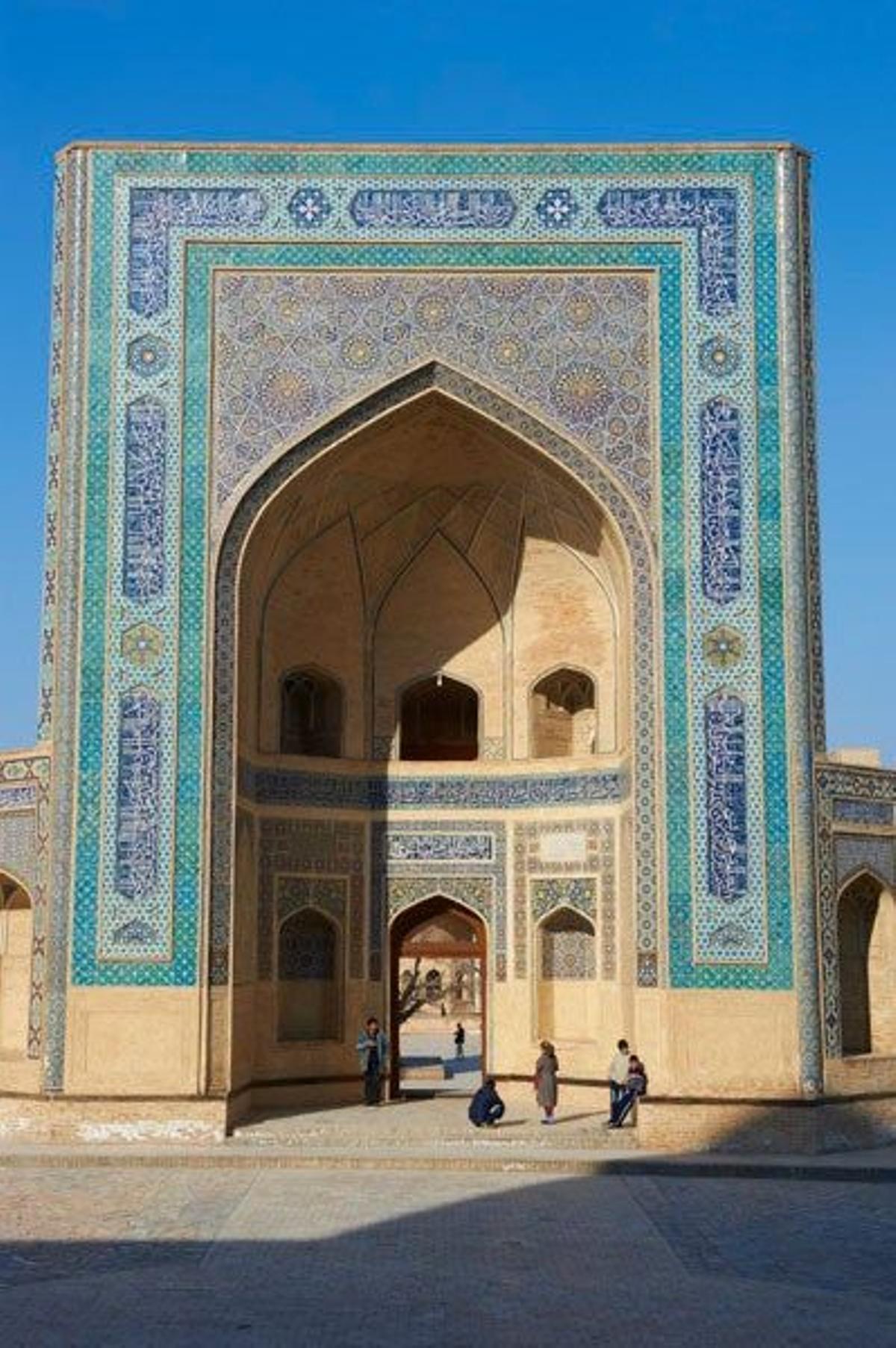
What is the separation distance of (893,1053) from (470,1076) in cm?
579

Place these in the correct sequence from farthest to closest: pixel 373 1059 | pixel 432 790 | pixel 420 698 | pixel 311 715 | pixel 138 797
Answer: pixel 420 698
pixel 311 715
pixel 432 790
pixel 373 1059
pixel 138 797

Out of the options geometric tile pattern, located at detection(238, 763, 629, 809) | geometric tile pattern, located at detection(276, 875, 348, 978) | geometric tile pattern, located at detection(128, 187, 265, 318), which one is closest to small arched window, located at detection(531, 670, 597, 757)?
geometric tile pattern, located at detection(238, 763, 629, 809)

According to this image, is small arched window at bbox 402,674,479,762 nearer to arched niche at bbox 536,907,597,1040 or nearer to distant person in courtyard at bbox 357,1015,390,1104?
arched niche at bbox 536,907,597,1040

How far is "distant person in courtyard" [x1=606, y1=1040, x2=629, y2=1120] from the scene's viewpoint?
1158 centimetres

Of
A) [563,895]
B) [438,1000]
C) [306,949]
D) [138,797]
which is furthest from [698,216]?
[438,1000]

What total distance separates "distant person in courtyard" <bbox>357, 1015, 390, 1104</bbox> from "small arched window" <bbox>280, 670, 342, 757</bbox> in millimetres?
2269

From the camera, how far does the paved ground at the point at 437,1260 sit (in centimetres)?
645

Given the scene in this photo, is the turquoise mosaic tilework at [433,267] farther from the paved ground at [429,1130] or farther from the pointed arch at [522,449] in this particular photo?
the paved ground at [429,1130]

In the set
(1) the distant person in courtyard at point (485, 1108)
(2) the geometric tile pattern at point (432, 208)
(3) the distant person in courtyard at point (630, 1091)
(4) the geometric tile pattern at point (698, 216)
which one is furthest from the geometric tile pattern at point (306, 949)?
(4) the geometric tile pattern at point (698, 216)

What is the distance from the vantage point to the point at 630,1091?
453 inches

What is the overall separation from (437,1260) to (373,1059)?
17.6 ft

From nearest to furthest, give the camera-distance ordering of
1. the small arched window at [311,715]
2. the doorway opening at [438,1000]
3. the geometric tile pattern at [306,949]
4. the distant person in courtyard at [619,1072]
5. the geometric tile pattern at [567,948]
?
the distant person in courtyard at [619,1072] → the geometric tile pattern at [567,948] → the geometric tile pattern at [306,949] → the doorway opening at [438,1000] → the small arched window at [311,715]

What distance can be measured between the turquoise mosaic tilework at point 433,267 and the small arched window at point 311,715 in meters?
2.24

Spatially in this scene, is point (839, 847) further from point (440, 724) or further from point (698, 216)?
point (698, 216)
